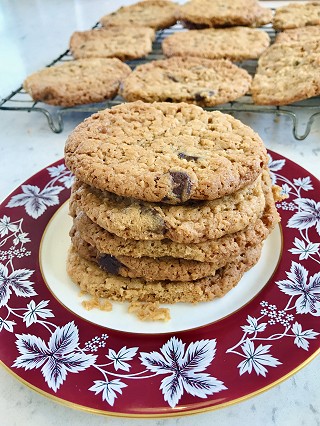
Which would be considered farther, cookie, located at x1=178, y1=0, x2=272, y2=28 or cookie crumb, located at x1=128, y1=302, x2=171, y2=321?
cookie, located at x1=178, y1=0, x2=272, y2=28

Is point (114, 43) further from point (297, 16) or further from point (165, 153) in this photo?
point (165, 153)

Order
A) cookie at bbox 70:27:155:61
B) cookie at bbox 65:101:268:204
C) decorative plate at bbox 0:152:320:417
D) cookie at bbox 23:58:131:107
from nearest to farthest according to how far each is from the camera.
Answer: decorative plate at bbox 0:152:320:417 → cookie at bbox 65:101:268:204 → cookie at bbox 23:58:131:107 → cookie at bbox 70:27:155:61

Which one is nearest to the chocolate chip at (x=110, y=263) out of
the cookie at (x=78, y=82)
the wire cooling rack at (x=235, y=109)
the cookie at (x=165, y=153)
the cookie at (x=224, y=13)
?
the cookie at (x=165, y=153)

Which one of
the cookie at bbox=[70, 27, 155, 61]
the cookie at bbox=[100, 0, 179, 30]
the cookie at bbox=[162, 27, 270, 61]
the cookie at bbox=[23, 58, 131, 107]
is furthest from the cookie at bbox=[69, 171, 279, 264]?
the cookie at bbox=[100, 0, 179, 30]

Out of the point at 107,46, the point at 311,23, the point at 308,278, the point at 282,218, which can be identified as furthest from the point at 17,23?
the point at 308,278

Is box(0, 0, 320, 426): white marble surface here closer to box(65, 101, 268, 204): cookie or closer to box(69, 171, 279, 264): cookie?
box(69, 171, 279, 264): cookie

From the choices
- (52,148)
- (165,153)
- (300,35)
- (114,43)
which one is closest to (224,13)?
(300,35)

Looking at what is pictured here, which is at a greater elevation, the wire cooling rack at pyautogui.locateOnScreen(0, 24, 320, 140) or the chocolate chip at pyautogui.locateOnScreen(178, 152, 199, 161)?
the chocolate chip at pyautogui.locateOnScreen(178, 152, 199, 161)

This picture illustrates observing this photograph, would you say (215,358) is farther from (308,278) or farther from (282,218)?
(282,218)
